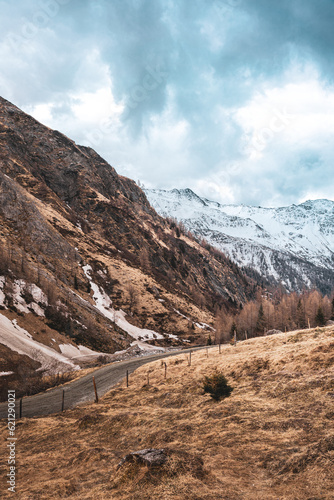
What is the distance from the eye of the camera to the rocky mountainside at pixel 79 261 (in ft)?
188

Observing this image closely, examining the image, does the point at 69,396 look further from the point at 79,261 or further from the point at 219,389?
the point at 79,261

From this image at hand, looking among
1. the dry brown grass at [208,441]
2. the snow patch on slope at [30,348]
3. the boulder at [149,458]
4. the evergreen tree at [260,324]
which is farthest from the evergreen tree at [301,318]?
the boulder at [149,458]

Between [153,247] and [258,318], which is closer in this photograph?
[258,318]

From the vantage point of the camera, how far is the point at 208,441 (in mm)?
11109

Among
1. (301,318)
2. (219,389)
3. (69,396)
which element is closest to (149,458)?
(219,389)

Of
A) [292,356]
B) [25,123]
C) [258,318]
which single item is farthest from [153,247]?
[292,356]

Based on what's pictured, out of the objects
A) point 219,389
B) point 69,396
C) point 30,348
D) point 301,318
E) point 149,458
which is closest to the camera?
point 149,458

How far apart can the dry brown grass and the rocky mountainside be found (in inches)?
1176

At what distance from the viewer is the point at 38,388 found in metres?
31.5

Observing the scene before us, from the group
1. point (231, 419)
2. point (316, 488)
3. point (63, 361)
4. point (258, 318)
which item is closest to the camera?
point (316, 488)

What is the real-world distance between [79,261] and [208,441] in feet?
289

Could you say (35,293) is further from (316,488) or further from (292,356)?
(316,488)

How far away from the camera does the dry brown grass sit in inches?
298

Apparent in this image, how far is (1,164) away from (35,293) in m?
87.7
